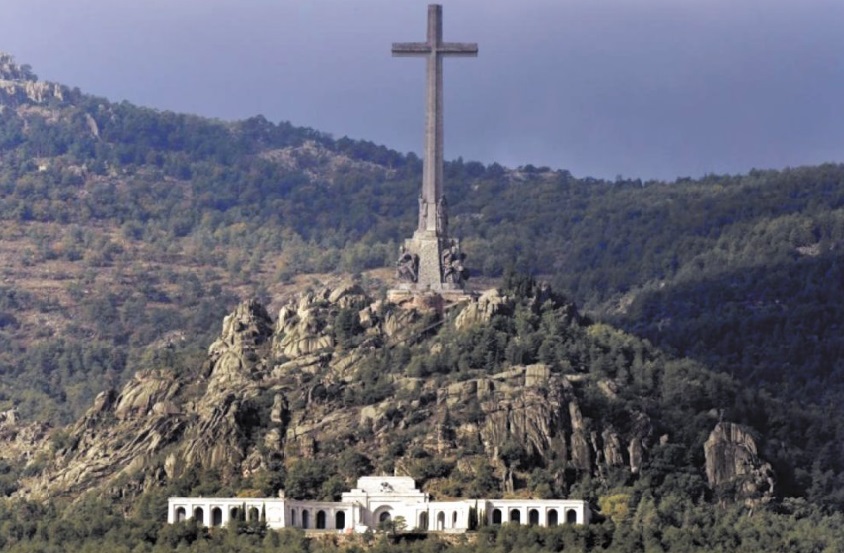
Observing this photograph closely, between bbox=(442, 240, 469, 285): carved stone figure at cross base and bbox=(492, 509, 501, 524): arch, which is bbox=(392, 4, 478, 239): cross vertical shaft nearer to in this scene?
bbox=(442, 240, 469, 285): carved stone figure at cross base

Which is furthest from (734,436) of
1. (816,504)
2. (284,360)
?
(284,360)

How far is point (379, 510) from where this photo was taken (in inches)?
6250

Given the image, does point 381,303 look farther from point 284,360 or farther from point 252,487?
point 252,487

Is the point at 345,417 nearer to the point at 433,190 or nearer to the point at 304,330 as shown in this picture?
the point at 304,330

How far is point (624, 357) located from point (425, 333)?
24.1 feet

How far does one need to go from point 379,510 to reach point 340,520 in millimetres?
1348

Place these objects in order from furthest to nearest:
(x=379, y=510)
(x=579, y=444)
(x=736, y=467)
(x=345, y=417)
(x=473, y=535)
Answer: (x=345, y=417) < (x=736, y=467) < (x=579, y=444) < (x=379, y=510) < (x=473, y=535)

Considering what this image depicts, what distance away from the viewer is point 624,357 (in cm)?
17512

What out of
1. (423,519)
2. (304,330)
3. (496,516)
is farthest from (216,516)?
(304,330)

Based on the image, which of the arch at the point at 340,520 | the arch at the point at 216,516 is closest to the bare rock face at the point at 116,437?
the arch at the point at 216,516

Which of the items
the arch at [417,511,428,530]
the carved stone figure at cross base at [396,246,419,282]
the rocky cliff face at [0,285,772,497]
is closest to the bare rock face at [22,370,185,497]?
the rocky cliff face at [0,285,772,497]

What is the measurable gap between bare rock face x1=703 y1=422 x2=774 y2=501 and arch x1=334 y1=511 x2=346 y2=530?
14.0 meters

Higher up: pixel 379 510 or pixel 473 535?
pixel 379 510

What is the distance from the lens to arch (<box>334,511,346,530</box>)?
158250mm
